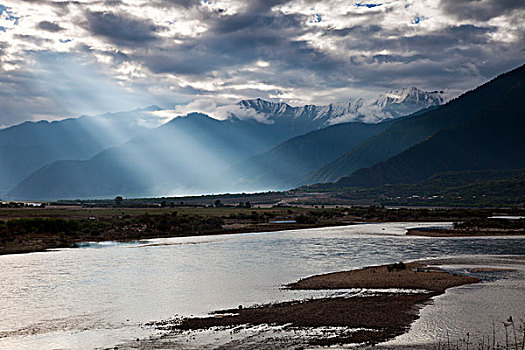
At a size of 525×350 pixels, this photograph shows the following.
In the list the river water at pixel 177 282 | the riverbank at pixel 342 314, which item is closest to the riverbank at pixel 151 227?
the river water at pixel 177 282

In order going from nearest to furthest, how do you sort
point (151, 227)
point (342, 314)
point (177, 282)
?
point (342, 314)
point (177, 282)
point (151, 227)

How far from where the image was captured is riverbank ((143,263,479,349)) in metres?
33.9

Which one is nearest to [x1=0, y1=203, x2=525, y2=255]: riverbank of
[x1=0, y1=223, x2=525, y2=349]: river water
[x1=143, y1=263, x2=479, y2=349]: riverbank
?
[x1=0, y1=223, x2=525, y2=349]: river water

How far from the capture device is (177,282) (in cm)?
5494

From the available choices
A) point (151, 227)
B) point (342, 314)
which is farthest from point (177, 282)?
point (151, 227)

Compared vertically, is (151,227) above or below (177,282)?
above

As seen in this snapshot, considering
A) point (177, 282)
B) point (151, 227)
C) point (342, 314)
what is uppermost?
point (151, 227)

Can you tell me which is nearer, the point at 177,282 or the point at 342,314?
the point at 342,314

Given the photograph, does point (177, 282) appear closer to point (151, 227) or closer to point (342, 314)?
point (342, 314)

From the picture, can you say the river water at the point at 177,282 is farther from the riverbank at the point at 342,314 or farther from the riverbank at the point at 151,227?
the riverbank at the point at 151,227

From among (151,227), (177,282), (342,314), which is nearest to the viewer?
(342,314)

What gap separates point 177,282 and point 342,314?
21633 mm

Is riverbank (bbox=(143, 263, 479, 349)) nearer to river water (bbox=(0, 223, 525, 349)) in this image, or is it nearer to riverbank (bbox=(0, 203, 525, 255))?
river water (bbox=(0, 223, 525, 349))

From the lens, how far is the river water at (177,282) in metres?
37.2
